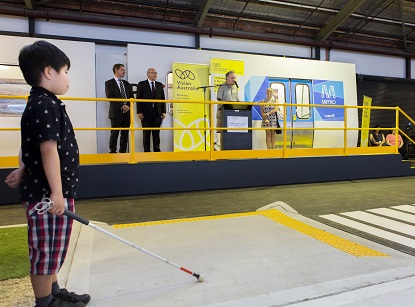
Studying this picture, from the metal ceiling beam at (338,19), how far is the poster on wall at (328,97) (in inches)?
86.0

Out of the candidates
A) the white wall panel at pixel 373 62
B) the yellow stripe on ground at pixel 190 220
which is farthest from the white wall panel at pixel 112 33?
the yellow stripe on ground at pixel 190 220

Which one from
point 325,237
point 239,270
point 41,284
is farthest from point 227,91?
point 41,284

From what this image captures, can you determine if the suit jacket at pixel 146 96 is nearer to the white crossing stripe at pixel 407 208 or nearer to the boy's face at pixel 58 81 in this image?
the white crossing stripe at pixel 407 208

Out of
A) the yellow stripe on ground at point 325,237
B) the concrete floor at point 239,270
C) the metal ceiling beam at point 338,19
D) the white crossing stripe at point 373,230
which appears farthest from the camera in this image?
the metal ceiling beam at point 338,19

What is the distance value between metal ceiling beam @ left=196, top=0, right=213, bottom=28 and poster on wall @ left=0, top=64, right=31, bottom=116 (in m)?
4.81

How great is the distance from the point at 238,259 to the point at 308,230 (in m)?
1.07

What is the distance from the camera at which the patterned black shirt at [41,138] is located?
1.53 m

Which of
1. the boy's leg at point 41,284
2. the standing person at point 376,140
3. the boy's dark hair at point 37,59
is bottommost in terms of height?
the boy's leg at point 41,284

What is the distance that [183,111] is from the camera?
7.57 m

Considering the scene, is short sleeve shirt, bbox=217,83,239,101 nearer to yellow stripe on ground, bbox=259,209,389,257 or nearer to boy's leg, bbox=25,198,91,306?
yellow stripe on ground, bbox=259,209,389,257

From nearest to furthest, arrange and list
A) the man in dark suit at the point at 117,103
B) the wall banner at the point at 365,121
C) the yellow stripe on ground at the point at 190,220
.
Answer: the yellow stripe on ground at the point at 190,220 < the man in dark suit at the point at 117,103 < the wall banner at the point at 365,121

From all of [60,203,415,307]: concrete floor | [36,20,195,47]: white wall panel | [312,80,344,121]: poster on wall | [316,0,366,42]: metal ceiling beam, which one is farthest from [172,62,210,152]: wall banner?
[316,0,366,42]: metal ceiling beam

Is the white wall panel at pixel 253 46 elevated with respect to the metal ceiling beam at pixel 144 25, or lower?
lower

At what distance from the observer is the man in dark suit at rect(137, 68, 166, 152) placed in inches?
258
